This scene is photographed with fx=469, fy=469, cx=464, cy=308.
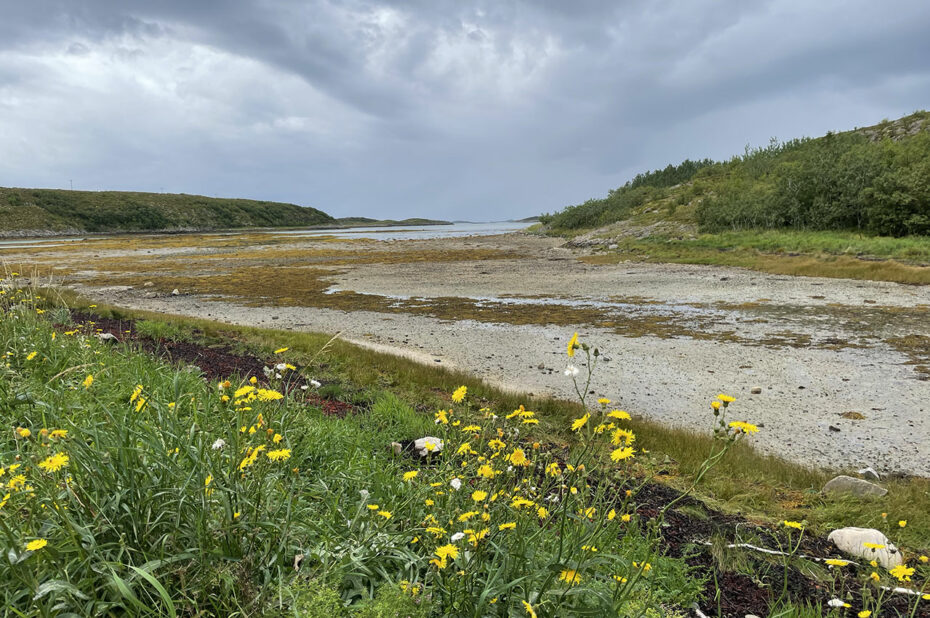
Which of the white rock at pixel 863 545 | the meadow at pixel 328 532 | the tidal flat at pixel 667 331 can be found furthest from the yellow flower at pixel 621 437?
the tidal flat at pixel 667 331

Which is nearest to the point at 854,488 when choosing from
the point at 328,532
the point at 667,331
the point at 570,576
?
the point at 570,576

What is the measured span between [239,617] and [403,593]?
2.32ft

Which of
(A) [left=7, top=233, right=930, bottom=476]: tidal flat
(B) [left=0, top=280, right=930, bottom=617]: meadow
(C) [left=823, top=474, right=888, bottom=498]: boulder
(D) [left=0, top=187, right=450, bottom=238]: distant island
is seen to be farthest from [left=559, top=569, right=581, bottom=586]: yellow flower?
(D) [left=0, top=187, right=450, bottom=238]: distant island

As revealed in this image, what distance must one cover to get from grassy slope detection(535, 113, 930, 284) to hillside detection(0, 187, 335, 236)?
393 feet

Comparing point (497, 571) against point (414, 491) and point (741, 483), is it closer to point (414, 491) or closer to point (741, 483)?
point (414, 491)

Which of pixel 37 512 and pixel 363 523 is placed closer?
pixel 37 512

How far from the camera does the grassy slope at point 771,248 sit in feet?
73.7

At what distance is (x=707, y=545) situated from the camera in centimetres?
383

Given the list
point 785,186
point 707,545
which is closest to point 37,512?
point 707,545

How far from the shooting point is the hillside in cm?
10425

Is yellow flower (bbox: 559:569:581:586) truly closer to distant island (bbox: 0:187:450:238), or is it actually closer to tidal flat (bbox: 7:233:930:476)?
tidal flat (bbox: 7:233:930:476)

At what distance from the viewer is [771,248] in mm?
30047

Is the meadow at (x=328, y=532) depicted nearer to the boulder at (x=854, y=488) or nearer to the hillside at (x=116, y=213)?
the boulder at (x=854, y=488)

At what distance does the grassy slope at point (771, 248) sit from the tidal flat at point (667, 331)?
7.18 feet
